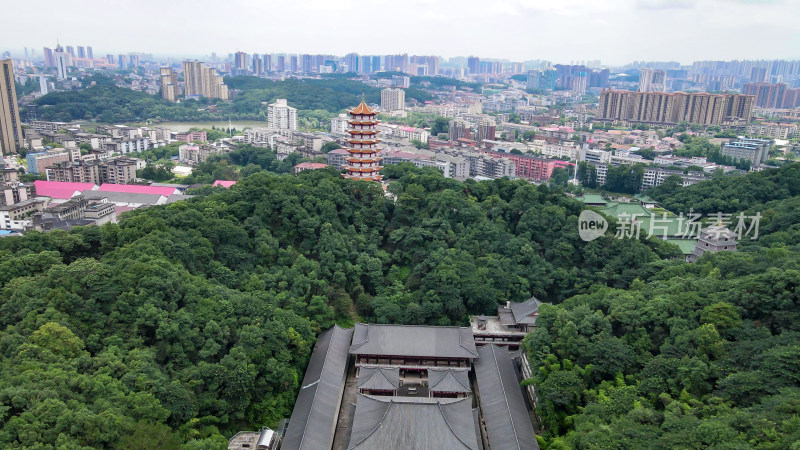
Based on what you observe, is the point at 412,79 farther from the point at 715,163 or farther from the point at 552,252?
the point at 552,252

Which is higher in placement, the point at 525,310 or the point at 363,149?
the point at 363,149

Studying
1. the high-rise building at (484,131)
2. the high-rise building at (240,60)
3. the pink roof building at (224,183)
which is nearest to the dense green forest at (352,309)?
the pink roof building at (224,183)

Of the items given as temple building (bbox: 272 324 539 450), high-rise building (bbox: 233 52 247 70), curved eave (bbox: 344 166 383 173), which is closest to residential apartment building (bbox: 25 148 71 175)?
curved eave (bbox: 344 166 383 173)

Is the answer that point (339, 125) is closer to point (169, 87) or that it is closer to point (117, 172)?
point (169, 87)

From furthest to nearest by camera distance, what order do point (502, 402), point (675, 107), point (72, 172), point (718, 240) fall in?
Result: point (675, 107)
point (72, 172)
point (718, 240)
point (502, 402)

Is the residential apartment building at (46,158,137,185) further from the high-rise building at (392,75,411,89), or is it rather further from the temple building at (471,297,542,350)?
the high-rise building at (392,75,411,89)

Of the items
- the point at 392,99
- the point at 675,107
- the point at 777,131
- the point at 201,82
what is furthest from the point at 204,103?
the point at 777,131
